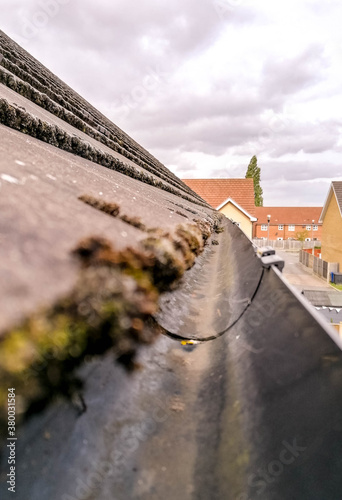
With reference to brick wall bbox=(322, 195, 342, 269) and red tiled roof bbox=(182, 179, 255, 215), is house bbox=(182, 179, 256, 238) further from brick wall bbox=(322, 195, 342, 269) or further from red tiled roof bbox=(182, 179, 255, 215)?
brick wall bbox=(322, 195, 342, 269)

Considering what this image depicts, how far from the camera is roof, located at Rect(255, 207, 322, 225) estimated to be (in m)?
52.3

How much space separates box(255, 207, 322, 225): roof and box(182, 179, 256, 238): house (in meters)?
29.1

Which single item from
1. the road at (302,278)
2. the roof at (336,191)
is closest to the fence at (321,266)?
the road at (302,278)

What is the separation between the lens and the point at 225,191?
23.6 metres

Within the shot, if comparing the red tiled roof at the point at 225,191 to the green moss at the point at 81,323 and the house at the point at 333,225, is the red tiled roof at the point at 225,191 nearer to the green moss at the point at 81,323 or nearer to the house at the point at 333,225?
the house at the point at 333,225

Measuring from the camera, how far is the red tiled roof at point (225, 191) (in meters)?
23.1

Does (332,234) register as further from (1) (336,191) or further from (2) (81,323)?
(2) (81,323)

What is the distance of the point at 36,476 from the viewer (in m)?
0.49

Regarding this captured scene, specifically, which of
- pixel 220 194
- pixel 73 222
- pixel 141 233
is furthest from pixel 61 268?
pixel 220 194

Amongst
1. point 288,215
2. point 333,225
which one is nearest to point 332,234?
point 333,225

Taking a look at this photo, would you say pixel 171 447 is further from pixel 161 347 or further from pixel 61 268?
pixel 61 268

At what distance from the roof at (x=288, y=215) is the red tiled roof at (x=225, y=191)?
2902 cm

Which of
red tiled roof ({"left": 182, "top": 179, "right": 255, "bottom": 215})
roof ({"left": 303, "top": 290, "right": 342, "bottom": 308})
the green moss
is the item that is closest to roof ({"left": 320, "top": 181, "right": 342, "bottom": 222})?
red tiled roof ({"left": 182, "top": 179, "right": 255, "bottom": 215})

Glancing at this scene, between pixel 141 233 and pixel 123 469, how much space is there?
1.44ft
